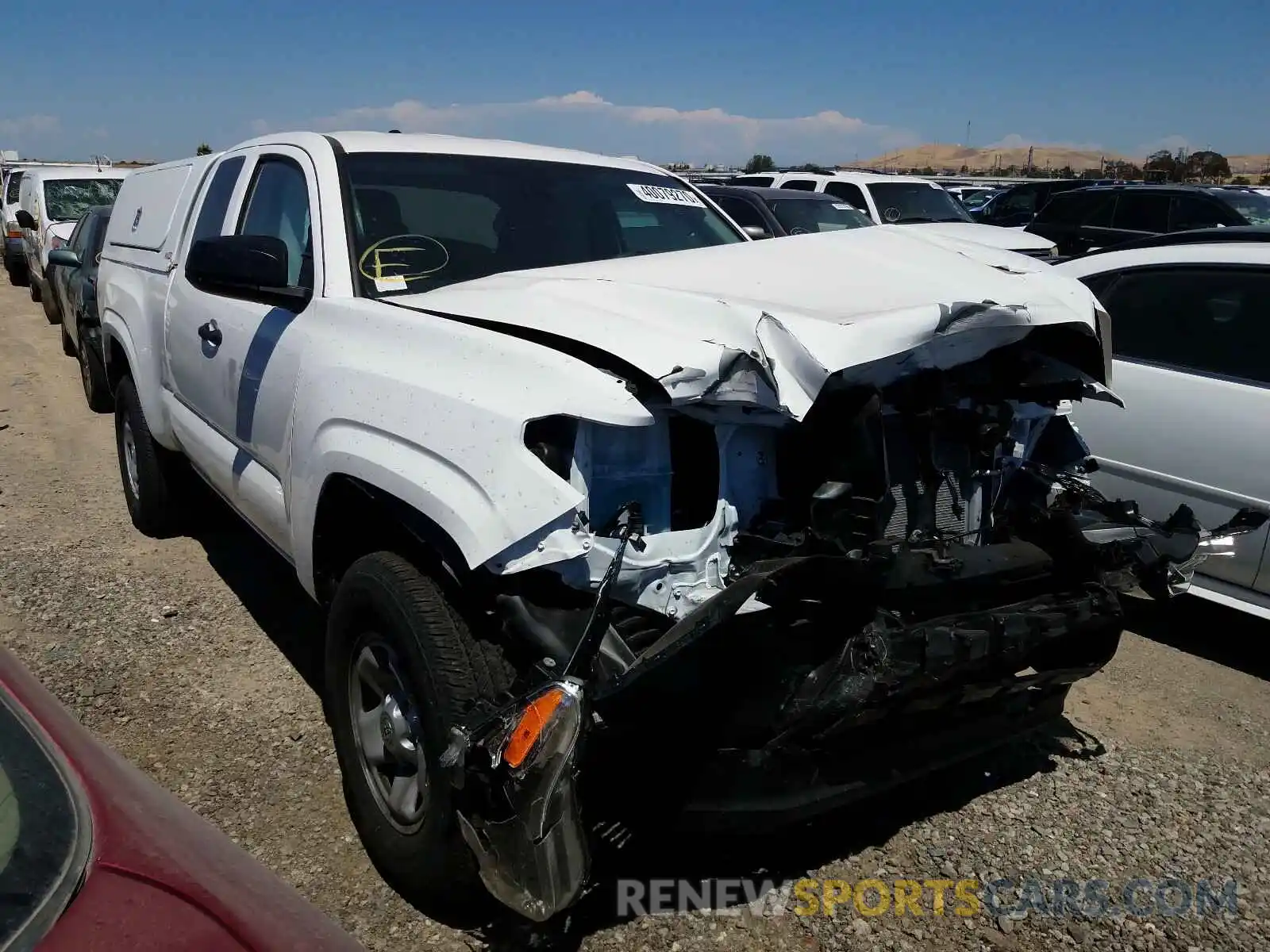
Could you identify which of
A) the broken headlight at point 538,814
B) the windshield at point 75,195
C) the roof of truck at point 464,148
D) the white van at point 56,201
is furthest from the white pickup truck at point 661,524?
the windshield at point 75,195

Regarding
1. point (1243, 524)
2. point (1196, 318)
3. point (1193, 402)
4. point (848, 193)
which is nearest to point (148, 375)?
point (1243, 524)

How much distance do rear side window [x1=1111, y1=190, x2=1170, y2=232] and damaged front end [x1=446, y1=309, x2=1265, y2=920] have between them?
11.4 meters

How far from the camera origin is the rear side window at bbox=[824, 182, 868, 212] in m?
13.5

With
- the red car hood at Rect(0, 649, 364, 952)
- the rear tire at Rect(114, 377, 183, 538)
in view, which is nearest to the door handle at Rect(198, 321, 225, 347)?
the rear tire at Rect(114, 377, 183, 538)

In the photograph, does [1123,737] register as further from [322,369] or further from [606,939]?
[322,369]

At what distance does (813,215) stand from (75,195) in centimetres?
1051

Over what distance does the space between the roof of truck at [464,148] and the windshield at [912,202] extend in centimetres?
977

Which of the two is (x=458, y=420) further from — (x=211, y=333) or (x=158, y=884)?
(x=211, y=333)

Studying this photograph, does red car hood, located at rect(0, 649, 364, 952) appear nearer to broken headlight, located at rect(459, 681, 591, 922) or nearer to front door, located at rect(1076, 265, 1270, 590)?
broken headlight, located at rect(459, 681, 591, 922)

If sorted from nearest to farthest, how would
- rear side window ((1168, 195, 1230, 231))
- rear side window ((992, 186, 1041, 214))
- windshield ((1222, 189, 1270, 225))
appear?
1. rear side window ((1168, 195, 1230, 231))
2. windshield ((1222, 189, 1270, 225))
3. rear side window ((992, 186, 1041, 214))

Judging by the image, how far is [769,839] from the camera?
2979 mm

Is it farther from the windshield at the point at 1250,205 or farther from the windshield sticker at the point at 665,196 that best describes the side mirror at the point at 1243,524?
the windshield at the point at 1250,205

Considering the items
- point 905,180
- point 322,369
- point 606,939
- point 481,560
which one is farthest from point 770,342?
point 905,180

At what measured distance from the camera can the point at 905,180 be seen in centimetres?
1382
